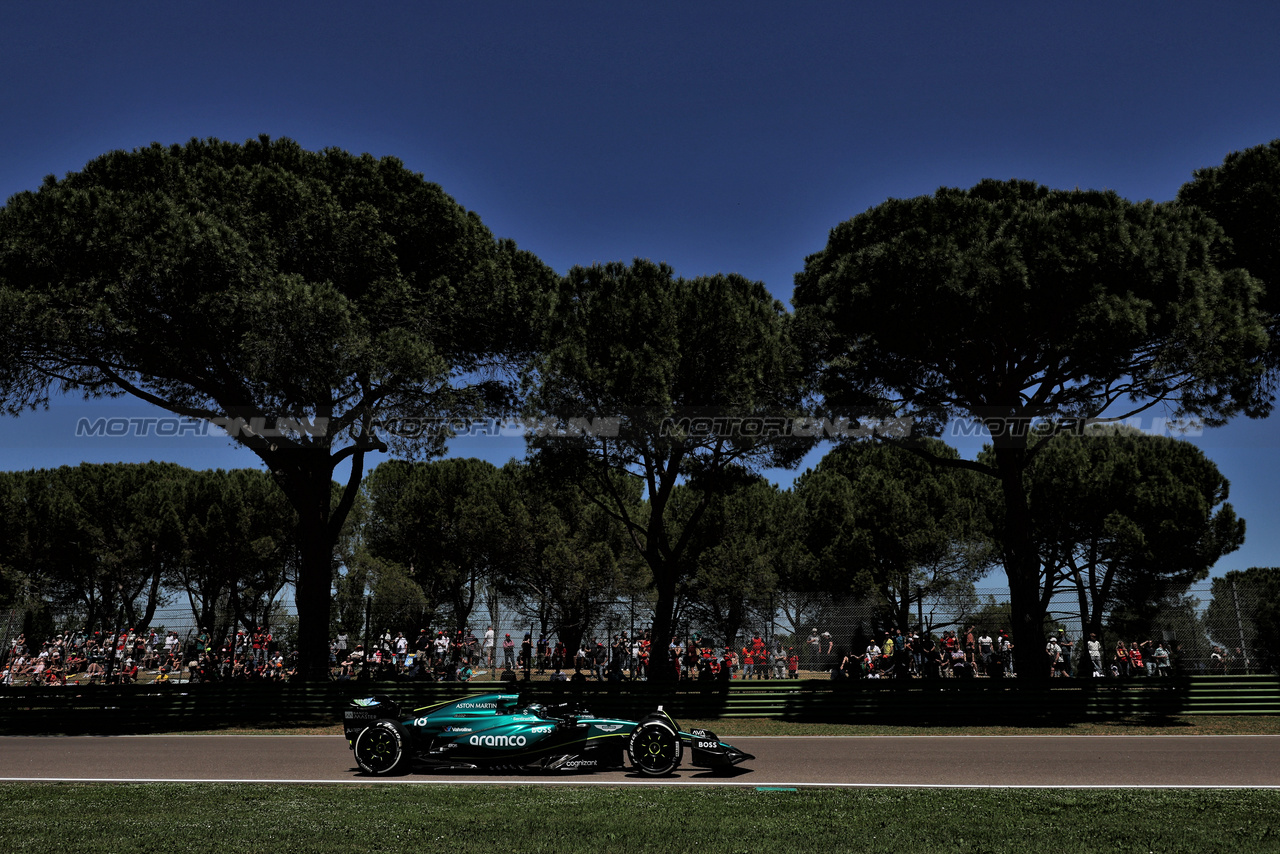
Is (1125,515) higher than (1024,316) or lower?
lower

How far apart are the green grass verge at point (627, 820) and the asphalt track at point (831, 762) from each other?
3.06ft

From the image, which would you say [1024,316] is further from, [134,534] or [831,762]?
[134,534]

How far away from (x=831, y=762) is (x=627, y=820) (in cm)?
471

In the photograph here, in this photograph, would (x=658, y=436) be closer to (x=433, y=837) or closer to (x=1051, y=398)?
(x=1051, y=398)

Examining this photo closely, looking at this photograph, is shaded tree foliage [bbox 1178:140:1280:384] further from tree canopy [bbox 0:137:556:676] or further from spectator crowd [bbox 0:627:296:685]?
spectator crowd [bbox 0:627:296:685]

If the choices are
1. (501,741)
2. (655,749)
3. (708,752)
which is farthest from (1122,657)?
(501,741)

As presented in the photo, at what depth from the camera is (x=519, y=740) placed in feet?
30.9

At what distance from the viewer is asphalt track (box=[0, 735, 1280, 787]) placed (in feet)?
29.1

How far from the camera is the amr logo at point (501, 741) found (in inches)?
370

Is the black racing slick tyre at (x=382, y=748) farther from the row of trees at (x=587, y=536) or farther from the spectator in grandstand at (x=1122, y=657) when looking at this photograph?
the row of trees at (x=587, y=536)

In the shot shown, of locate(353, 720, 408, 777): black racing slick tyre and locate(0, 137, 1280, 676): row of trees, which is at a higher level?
locate(0, 137, 1280, 676): row of trees

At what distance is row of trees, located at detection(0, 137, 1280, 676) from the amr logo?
8.99 m

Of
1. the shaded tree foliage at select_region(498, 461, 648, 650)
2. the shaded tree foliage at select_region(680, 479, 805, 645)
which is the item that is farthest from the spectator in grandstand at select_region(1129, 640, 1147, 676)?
the shaded tree foliage at select_region(498, 461, 648, 650)

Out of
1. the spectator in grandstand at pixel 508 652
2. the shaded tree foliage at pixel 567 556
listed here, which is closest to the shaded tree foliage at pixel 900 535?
the shaded tree foliage at pixel 567 556
